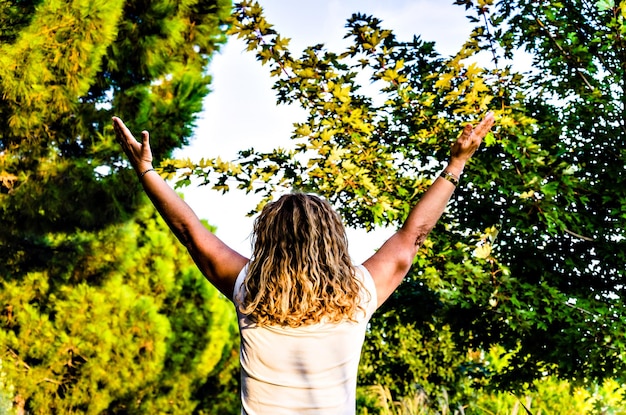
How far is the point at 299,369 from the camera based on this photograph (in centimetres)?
164

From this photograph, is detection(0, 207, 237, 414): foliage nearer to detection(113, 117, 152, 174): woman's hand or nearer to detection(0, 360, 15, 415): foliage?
detection(0, 360, 15, 415): foliage

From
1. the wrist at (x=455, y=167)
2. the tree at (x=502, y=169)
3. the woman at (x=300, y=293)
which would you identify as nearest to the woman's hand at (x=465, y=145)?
the wrist at (x=455, y=167)

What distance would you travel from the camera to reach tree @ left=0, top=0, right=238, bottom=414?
7289mm

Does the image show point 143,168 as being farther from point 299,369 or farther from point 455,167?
point 455,167

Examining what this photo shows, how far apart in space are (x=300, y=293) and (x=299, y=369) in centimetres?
17

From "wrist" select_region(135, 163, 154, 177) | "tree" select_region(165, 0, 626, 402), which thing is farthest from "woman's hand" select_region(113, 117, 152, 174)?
"tree" select_region(165, 0, 626, 402)

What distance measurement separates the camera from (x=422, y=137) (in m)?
4.20

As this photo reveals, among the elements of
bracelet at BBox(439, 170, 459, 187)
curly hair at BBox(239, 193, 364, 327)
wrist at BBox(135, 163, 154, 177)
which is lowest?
curly hair at BBox(239, 193, 364, 327)

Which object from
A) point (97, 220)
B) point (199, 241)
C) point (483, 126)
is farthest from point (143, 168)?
point (97, 220)

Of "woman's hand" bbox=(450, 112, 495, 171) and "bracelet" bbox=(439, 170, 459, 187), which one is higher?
"woman's hand" bbox=(450, 112, 495, 171)

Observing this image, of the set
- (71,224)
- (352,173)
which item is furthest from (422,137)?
(71,224)

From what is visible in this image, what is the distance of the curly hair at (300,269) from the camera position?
1.66 m

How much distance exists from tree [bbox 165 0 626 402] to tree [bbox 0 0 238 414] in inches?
146

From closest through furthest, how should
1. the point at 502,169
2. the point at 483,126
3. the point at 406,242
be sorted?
the point at 406,242 → the point at 483,126 → the point at 502,169
